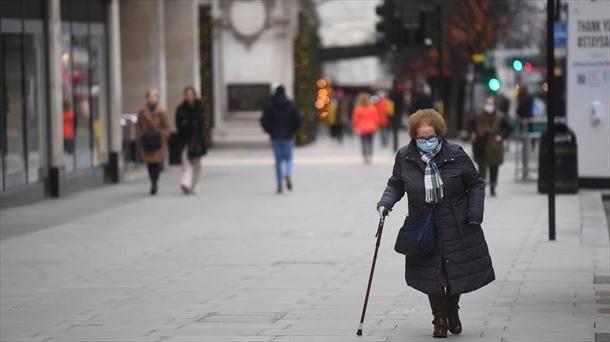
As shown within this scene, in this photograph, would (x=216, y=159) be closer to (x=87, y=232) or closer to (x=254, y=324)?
(x=87, y=232)

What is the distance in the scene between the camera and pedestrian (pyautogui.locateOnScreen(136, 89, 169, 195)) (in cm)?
2567

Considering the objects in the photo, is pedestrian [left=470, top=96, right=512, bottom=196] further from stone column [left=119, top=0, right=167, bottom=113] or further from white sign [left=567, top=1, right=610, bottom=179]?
stone column [left=119, top=0, right=167, bottom=113]

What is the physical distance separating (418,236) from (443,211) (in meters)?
0.26

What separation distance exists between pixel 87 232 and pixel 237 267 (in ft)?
14.7

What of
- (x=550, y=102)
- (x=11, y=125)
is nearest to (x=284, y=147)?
(x=11, y=125)

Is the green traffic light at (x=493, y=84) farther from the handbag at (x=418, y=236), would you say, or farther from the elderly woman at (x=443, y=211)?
the handbag at (x=418, y=236)

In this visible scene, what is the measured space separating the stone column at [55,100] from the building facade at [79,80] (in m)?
0.02

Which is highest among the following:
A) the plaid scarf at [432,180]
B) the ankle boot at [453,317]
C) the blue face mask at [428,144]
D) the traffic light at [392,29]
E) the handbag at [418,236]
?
the traffic light at [392,29]

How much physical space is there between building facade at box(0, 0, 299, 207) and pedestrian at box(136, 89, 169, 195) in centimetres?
137

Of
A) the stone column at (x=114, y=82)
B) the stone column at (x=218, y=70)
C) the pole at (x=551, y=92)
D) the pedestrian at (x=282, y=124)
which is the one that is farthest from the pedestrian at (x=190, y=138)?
the stone column at (x=218, y=70)

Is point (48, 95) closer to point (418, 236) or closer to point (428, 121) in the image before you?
point (428, 121)

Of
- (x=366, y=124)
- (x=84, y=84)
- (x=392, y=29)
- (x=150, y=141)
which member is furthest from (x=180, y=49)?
(x=150, y=141)

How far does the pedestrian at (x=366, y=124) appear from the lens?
117ft

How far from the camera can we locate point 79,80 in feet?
91.9
